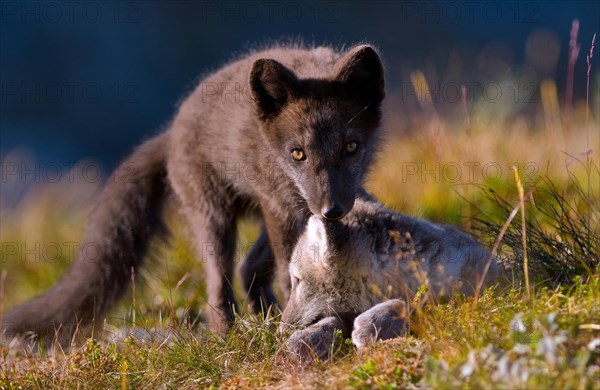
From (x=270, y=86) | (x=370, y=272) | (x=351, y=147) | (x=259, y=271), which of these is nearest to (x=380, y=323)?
(x=370, y=272)

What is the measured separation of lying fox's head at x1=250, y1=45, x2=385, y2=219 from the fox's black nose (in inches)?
14.0

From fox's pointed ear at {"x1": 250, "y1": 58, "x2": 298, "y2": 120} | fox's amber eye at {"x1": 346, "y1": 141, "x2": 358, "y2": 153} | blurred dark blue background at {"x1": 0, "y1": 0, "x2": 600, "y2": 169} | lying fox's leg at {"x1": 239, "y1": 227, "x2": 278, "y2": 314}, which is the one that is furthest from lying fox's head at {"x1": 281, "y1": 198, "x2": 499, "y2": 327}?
blurred dark blue background at {"x1": 0, "y1": 0, "x2": 600, "y2": 169}

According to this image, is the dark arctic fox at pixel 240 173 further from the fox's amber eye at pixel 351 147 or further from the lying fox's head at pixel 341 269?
the lying fox's head at pixel 341 269

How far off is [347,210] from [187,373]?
1090mm

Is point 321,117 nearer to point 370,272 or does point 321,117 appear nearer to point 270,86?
point 270,86

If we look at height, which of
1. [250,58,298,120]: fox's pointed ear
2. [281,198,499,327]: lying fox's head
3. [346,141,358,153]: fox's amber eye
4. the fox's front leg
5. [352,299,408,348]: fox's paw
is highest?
[250,58,298,120]: fox's pointed ear

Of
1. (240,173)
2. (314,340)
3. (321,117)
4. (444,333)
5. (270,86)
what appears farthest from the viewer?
(240,173)

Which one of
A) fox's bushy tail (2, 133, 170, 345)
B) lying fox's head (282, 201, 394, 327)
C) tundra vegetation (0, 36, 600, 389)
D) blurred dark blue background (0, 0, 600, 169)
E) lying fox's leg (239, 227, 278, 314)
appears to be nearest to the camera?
tundra vegetation (0, 36, 600, 389)

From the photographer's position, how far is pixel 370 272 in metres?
3.57

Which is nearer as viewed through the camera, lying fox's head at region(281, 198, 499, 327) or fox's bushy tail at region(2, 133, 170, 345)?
lying fox's head at region(281, 198, 499, 327)

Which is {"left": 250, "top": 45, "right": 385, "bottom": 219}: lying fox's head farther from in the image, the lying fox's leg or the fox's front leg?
the lying fox's leg

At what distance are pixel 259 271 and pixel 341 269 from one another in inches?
80.5

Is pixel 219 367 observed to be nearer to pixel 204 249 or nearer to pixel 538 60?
pixel 204 249

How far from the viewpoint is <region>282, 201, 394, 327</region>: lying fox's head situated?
11.7 feet
